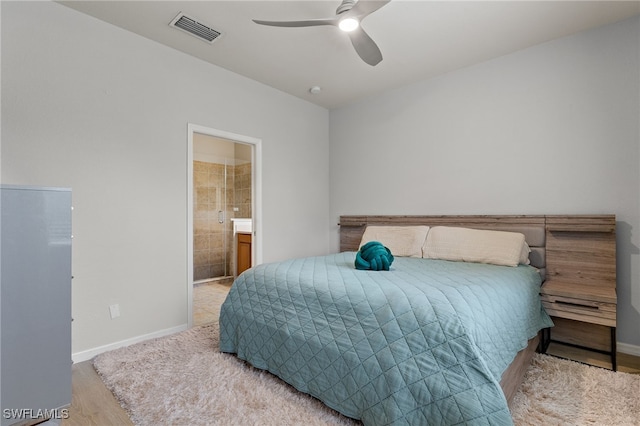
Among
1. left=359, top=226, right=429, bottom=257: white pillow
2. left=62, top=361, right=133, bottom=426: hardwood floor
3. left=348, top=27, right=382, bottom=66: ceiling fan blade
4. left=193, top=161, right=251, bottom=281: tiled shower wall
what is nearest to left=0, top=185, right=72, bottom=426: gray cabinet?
left=62, top=361, right=133, bottom=426: hardwood floor

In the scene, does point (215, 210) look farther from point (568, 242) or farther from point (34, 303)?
point (568, 242)

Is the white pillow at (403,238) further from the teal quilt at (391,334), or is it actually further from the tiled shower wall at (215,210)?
the tiled shower wall at (215,210)

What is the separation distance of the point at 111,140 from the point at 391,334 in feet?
8.56

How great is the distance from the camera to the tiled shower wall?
519 cm


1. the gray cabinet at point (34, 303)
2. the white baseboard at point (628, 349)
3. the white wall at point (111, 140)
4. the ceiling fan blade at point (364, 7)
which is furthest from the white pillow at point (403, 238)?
the gray cabinet at point (34, 303)

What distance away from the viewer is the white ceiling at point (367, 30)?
2.34m

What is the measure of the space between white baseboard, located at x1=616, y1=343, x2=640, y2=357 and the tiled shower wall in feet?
14.9

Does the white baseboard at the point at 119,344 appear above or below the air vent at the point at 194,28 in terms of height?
below

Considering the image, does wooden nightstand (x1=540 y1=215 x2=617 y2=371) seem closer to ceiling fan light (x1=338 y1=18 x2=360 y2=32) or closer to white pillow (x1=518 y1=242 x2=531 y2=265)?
white pillow (x1=518 y1=242 x2=531 y2=265)

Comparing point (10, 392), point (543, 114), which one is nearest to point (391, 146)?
point (543, 114)

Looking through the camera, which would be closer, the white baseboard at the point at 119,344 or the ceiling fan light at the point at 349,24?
the ceiling fan light at the point at 349,24

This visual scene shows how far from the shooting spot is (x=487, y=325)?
5.02 ft

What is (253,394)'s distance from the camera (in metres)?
1.85

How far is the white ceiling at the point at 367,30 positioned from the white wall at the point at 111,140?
0.26m
